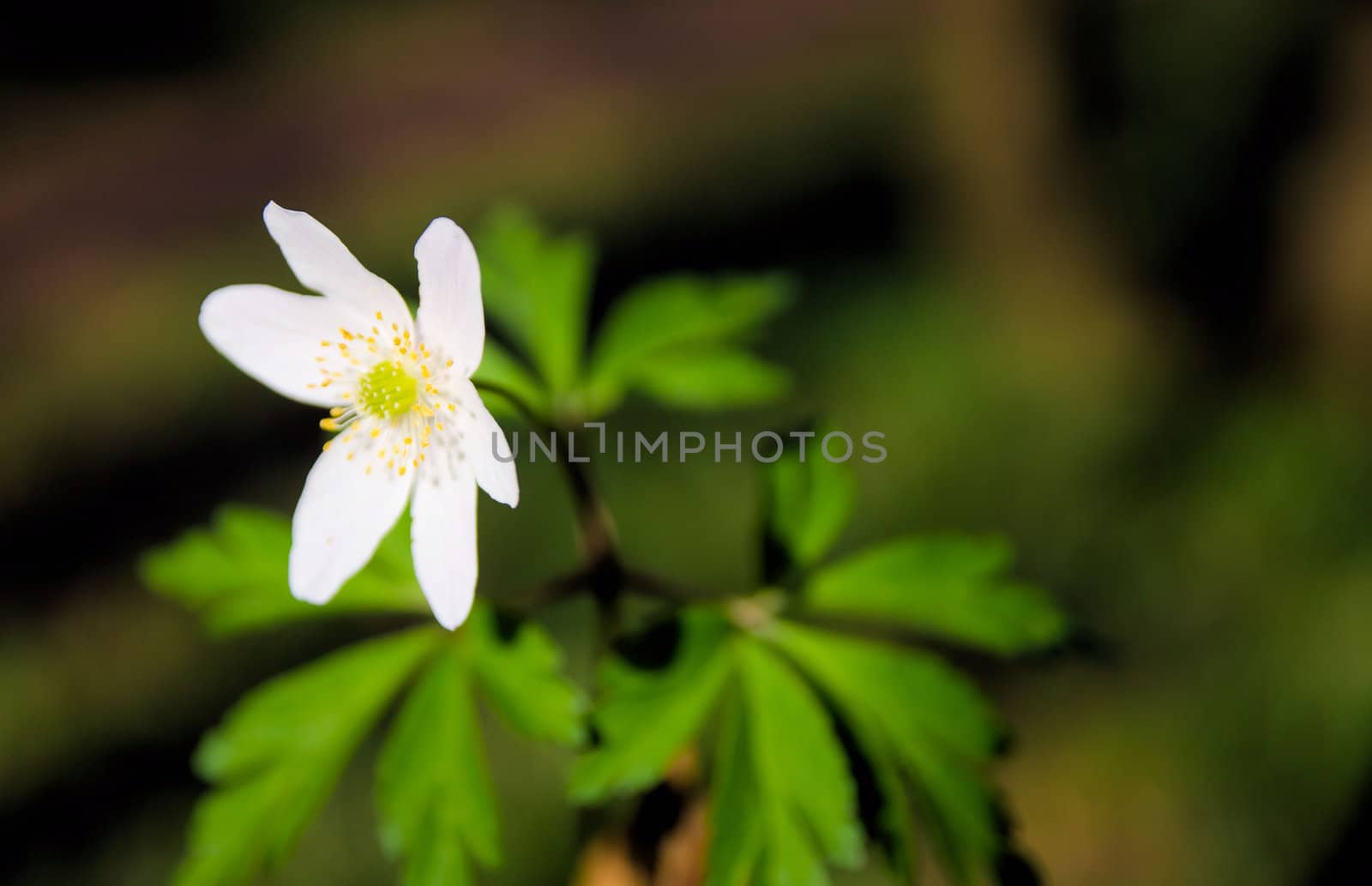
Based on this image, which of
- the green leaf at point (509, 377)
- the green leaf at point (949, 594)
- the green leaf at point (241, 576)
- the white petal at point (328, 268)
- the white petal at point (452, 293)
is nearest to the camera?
the white petal at point (452, 293)

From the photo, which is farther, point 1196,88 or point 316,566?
point 1196,88

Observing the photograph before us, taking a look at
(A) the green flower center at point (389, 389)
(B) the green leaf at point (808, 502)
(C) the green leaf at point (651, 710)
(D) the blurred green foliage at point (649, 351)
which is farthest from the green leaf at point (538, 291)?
(C) the green leaf at point (651, 710)

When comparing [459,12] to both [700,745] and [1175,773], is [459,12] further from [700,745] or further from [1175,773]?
[1175,773]

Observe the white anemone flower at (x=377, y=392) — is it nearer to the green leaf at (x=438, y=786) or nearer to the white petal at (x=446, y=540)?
the white petal at (x=446, y=540)

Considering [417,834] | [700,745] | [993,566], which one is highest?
[993,566]

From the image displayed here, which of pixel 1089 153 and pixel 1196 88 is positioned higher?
pixel 1196 88

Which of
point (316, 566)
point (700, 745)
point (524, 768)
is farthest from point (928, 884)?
point (316, 566)

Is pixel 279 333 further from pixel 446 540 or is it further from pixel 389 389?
pixel 446 540
